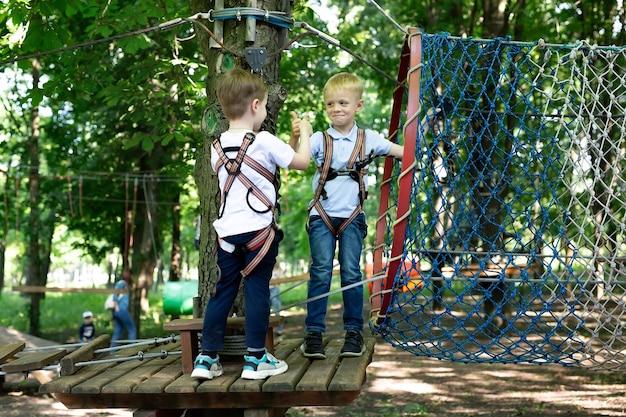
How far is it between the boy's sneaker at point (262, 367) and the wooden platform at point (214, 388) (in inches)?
1.7

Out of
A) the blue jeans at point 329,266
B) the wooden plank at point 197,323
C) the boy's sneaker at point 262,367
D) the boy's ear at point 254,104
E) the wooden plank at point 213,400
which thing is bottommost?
the wooden plank at point 213,400

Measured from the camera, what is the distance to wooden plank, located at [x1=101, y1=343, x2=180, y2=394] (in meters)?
3.29

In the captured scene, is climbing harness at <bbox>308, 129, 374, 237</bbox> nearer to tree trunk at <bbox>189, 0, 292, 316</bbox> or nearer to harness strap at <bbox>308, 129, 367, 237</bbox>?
harness strap at <bbox>308, 129, 367, 237</bbox>

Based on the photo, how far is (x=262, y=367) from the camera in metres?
3.38

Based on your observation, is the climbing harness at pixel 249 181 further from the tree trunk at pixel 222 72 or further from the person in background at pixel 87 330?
the person in background at pixel 87 330

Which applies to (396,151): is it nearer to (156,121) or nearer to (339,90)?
(339,90)

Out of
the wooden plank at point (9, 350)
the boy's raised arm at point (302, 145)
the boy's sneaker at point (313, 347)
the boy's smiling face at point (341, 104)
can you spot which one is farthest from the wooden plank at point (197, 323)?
the boy's smiling face at point (341, 104)

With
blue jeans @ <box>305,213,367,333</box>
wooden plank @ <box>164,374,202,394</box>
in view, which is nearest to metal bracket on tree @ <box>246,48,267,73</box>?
blue jeans @ <box>305,213,367,333</box>

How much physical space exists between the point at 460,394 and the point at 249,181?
6856 mm

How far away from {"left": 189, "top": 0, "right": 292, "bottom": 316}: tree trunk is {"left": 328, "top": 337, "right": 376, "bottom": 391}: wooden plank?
2.23 ft

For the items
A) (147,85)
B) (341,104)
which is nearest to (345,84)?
(341,104)

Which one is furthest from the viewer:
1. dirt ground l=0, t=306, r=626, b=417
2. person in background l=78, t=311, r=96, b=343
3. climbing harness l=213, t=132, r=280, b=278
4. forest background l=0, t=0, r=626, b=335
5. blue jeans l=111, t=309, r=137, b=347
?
blue jeans l=111, t=309, r=137, b=347

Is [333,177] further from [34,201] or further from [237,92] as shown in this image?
[34,201]

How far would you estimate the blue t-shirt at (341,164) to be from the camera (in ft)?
12.6
